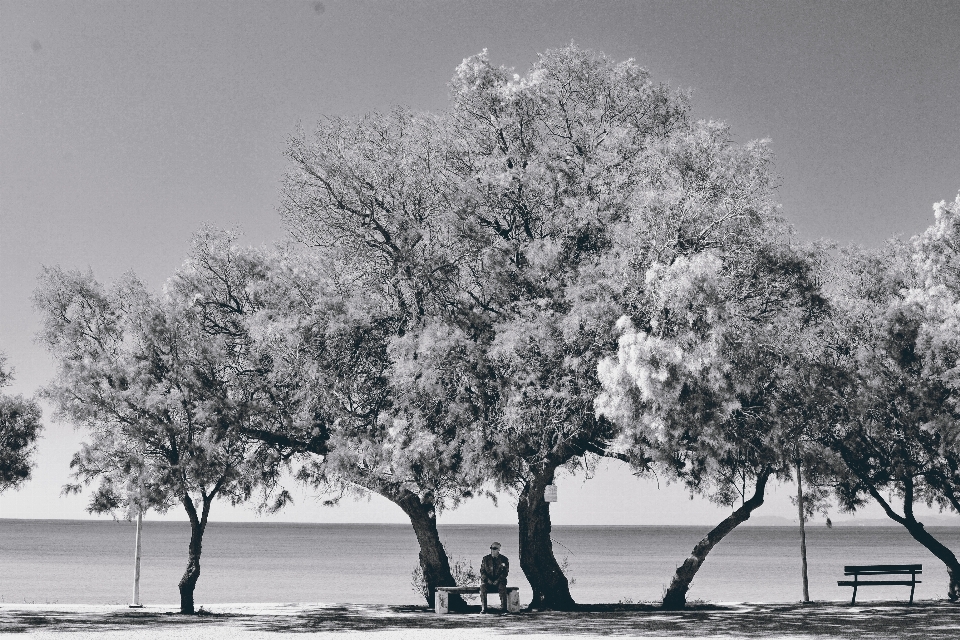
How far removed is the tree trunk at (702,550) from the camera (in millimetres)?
19062

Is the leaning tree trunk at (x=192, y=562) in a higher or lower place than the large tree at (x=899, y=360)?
lower

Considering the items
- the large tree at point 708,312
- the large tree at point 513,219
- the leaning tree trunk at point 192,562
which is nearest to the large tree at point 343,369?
the large tree at point 513,219

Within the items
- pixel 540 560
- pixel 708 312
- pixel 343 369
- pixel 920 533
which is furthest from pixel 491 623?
pixel 920 533

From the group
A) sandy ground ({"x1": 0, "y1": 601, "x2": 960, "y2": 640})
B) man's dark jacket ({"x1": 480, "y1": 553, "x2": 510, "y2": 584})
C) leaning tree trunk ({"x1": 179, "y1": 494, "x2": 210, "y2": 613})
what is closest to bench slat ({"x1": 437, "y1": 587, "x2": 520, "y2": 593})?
man's dark jacket ({"x1": 480, "y1": 553, "x2": 510, "y2": 584})

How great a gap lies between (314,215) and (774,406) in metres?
9.20

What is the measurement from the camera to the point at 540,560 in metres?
18.6

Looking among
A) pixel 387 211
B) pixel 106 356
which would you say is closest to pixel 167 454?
pixel 106 356

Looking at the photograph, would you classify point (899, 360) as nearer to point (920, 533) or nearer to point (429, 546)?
point (920, 533)

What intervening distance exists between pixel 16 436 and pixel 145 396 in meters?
3.68

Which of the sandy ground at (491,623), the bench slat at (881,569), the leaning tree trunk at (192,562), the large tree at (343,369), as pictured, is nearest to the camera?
the sandy ground at (491,623)

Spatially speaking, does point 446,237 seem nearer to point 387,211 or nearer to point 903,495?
point 387,211

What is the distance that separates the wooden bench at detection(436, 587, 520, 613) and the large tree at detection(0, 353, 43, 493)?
882cm

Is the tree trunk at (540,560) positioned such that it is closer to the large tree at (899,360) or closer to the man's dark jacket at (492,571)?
the man's dark jacket at (492,571)

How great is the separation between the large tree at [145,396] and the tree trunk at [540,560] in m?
5.44
